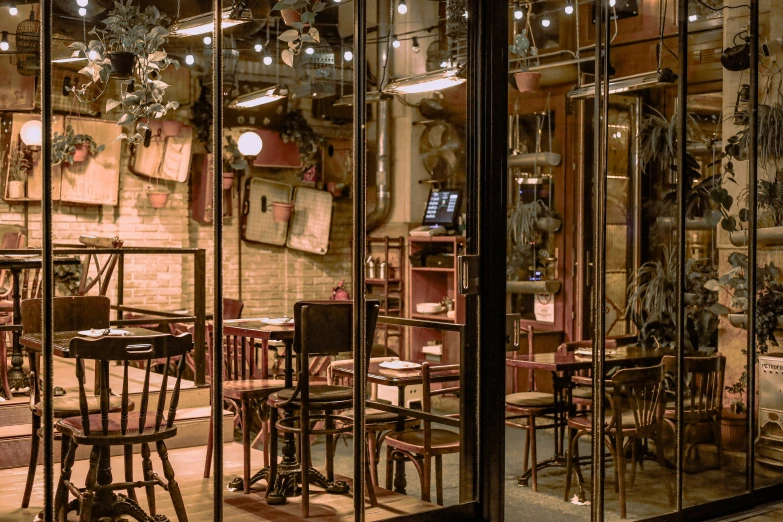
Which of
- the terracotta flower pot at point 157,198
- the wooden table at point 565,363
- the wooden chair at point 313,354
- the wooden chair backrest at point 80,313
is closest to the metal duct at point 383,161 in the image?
the terracotta flower pot at point 157,198

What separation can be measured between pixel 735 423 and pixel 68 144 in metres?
6.42

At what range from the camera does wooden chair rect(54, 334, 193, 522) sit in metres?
3.82

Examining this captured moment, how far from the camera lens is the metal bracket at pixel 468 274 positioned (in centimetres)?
379

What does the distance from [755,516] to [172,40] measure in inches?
292

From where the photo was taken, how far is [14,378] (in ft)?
21.0

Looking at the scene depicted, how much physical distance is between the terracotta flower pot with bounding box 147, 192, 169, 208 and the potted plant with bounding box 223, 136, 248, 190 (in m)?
0.74

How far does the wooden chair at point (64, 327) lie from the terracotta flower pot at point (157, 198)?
4.82m

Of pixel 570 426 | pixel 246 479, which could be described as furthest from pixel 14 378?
pixel 570 426

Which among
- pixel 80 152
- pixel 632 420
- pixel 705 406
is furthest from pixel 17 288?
pixel 705 406

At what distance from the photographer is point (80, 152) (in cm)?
928

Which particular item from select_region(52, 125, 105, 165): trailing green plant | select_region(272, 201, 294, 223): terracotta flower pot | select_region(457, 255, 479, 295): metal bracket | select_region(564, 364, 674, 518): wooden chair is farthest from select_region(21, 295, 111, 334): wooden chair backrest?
select_region(272, 201, 294, 223): terracotta flower pot

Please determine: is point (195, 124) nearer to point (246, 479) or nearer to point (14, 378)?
point (14, 378)

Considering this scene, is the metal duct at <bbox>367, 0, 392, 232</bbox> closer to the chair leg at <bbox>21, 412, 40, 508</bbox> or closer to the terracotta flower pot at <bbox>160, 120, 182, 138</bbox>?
the terracotta flower pot at <bbox>160, 120, 182, 138</bbox>

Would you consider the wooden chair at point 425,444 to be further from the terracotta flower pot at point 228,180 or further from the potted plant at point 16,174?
the terracotta flower pot at point 228,180
